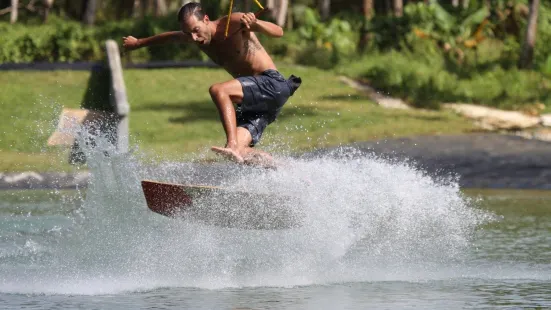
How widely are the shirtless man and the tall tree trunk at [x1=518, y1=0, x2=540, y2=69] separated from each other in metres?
18.3

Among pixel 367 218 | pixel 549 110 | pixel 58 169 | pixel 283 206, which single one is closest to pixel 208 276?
pixel 283 206

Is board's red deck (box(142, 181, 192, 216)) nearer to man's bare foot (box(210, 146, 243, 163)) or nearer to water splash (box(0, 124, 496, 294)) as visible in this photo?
water splash (box(0, 124, 496, 294))

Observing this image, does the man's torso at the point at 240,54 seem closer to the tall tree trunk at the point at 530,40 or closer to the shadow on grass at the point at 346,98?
the shadow on grass at the point at 346,98

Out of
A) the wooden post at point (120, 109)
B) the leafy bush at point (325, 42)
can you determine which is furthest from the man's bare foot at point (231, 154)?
the leafy bush at point (325, 42)

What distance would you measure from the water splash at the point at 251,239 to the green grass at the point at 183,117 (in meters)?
7.19

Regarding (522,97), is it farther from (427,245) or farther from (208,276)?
(208,276)

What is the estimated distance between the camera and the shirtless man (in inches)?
378

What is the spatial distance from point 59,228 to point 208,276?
321 cm

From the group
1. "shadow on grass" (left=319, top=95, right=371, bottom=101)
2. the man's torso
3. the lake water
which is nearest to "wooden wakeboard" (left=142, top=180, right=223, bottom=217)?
the lake water

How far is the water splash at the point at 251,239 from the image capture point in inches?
381

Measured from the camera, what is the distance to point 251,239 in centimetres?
1070

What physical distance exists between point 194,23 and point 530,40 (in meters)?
19.5

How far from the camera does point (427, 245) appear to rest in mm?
11711

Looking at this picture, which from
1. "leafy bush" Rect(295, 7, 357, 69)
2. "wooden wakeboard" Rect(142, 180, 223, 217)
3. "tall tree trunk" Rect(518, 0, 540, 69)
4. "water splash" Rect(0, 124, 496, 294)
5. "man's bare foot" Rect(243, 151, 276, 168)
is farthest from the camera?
"leafy bush" Rect(295, 7, 357, 69)
